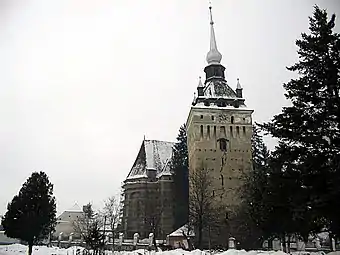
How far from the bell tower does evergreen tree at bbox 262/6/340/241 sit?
95.7ft

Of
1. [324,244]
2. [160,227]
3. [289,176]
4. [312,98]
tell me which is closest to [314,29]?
[312,98]

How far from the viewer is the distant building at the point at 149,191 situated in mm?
47125

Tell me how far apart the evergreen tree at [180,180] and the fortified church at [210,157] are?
3.86ft

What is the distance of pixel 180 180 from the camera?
4878 centimetres

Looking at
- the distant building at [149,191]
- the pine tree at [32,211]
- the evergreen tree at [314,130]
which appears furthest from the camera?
the distant building at [149,191]

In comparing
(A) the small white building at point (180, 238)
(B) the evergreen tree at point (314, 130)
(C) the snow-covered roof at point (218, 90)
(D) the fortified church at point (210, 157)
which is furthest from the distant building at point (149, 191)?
(B) the evergreen tree at point (314, 130)

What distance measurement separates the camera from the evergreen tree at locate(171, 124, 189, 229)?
4644 centimetres

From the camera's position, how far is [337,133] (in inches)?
512

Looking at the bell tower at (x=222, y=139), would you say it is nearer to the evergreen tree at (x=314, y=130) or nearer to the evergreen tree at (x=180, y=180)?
the evergreen tree at (x=180, y=180)

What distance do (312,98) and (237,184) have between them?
1223 inches

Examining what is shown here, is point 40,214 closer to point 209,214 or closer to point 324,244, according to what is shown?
point 209,214

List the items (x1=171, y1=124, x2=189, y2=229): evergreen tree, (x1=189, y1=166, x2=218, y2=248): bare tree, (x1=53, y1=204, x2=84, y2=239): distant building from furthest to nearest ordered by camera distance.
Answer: (x1=53, y1=204, x2=84, y2=239): distant building
(x1=171, y1=124, x2=189, y2=229): evergreen tree
(x1=189, y1=166, x2=218, y2=248): bare tree

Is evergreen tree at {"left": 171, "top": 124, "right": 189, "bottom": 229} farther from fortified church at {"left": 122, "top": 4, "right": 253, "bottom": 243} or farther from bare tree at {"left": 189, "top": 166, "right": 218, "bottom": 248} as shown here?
bare tree at {"left": 189, "top": 166, "right": 218, "bottom": 248}

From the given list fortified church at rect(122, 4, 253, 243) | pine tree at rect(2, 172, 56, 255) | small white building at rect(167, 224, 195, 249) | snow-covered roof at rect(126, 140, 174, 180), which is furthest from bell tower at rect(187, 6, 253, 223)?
pine tree at rect(2, 172, 56, 255)
